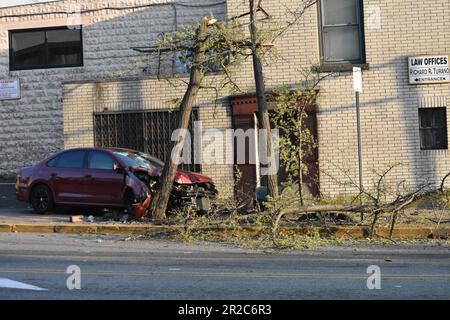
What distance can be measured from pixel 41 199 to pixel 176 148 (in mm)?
3745

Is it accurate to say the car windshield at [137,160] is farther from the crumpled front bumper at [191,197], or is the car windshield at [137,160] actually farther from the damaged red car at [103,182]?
the crumpled front bumper at [191,197]

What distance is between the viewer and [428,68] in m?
15.7

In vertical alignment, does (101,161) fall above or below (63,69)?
below

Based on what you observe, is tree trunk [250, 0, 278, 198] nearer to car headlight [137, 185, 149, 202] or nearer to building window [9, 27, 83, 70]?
car headlight [137, 185, 149, 202]

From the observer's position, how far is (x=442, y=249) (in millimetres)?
10578

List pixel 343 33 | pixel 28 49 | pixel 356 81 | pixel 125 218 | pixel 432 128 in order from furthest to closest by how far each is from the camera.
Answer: pixel 28 49, pixel 343 33, pixel 432 128, pixel 125 218, pixel 356 81

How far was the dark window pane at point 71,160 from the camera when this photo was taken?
14297 mm

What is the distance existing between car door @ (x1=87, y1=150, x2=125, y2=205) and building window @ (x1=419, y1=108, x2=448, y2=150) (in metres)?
7.26

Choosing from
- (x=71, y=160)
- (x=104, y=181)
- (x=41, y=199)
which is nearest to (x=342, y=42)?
(x=104, y=181)

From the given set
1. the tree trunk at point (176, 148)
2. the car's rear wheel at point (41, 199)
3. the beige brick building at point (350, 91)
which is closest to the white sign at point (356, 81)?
the tree trunk at point (176, 148)

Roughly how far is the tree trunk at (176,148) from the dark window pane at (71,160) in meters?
2.28

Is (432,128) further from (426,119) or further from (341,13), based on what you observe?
(341,13)

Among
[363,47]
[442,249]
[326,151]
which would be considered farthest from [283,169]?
[442,249]
